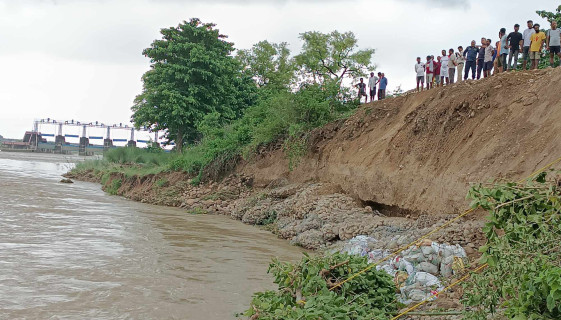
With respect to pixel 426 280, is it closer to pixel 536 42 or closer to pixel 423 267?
pixel 423 267

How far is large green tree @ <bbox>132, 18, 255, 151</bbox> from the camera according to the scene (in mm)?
28078

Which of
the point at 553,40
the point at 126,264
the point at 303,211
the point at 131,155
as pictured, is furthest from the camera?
the point at 131,155

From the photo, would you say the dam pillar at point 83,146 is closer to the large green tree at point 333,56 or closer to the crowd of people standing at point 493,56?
the large green tree at point 333,56

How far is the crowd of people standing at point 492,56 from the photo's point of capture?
41.3ft

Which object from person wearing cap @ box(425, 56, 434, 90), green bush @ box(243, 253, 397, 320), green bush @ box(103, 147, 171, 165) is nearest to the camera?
green bush @ box(243, 253, 397, 320)

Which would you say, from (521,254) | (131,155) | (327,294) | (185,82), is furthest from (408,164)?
(131,155)

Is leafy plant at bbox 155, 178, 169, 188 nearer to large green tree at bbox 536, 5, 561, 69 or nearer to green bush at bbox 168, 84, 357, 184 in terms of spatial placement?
green bush at bbox 168, 84, 357, 184

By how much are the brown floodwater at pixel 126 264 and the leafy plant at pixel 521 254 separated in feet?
10.7

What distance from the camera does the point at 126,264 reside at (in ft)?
27.2

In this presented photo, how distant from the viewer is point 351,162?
1473 cm

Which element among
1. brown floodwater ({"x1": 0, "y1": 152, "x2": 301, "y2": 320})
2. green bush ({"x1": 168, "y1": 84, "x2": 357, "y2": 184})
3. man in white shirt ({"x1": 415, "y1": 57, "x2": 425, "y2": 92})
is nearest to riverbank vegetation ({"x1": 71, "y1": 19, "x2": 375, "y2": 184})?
green bush ({"x1": 168, "y1": 84, "x2": 357, "y2": 184})

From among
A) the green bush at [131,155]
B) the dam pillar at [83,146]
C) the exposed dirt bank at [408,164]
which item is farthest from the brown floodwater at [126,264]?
the dam pillar at [83,146]

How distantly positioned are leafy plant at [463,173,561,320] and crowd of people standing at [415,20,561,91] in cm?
945

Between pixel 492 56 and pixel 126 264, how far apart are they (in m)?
11.7
